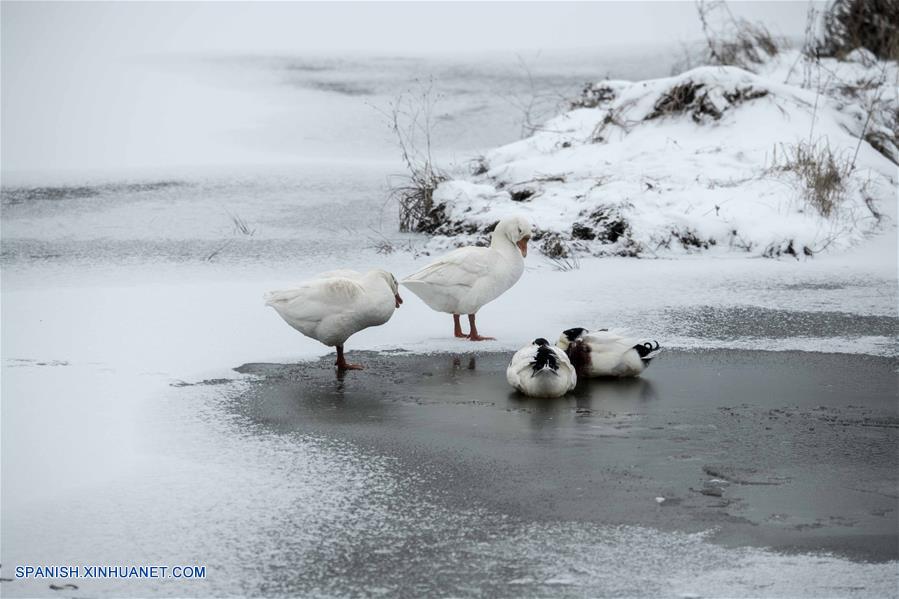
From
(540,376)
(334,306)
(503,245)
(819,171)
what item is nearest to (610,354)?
(540,376)

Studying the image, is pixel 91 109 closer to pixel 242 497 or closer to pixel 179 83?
pixel 179 83

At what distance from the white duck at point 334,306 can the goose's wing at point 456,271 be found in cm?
55

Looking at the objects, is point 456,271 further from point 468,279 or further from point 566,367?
point 566,367

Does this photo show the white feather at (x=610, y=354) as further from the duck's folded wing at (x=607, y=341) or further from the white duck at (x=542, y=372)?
the white duck at (x=542, y=372)

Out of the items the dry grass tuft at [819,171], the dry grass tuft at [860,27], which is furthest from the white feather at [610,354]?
the dry grass tuft at [860,27]

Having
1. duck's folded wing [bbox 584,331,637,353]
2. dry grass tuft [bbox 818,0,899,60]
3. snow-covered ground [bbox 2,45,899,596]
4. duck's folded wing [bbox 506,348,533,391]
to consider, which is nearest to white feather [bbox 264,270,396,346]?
snow-covered ground [bbox 2,45,899,596]

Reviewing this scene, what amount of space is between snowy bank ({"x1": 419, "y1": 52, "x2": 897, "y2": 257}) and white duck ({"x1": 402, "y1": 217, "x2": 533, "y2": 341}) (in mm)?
2270

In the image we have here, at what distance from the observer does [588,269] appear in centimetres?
892

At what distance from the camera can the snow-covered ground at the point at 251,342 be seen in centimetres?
379

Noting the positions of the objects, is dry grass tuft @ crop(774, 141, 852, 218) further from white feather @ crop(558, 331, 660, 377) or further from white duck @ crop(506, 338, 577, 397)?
white duck @ crop(506, 338, 577, 397)

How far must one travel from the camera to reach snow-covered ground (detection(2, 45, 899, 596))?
3.79 meters

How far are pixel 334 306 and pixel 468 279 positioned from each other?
1.08 m

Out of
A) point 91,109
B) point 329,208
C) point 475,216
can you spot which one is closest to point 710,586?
point 475,216

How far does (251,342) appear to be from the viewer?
6793 millimetres
